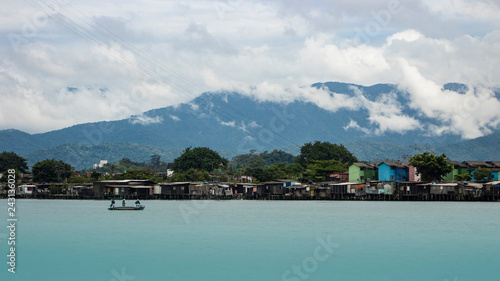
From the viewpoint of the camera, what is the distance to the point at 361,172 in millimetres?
86250

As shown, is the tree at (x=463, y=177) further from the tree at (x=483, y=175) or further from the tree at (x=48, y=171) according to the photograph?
the tree at (x=48, y=171)

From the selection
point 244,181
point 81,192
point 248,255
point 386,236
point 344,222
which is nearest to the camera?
point 248,255

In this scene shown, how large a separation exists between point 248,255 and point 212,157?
90.2 metres

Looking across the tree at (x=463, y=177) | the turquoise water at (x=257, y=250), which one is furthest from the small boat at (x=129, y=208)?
the tree at (x=463, y=177)

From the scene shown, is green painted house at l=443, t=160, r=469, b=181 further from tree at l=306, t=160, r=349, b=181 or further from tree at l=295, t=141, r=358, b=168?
tree at l=295, t=141, r=358, b=168

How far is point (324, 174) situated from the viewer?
318 ft

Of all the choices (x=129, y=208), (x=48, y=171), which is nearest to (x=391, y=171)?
(x=129, y=208)

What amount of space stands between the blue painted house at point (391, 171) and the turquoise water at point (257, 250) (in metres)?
38.4

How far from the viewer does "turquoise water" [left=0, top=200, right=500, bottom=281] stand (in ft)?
78.2

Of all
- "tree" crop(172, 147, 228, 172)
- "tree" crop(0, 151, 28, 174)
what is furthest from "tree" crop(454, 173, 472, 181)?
"tree" crop(0, 151, 28, 174)

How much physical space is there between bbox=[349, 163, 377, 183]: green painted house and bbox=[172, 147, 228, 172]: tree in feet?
113

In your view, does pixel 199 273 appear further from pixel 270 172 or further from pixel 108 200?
pixel 270 172

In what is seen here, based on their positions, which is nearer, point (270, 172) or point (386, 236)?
point (386, 236)

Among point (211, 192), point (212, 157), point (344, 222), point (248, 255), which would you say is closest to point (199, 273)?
point (248, 255)
